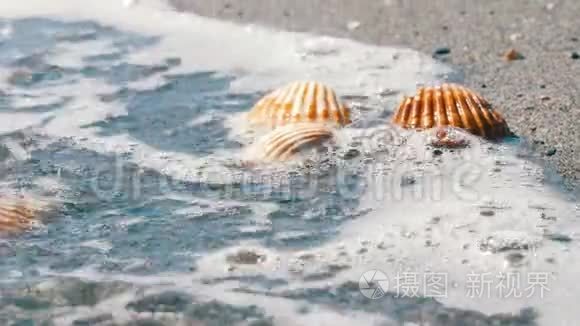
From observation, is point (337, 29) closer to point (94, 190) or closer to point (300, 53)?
point (300, 53)

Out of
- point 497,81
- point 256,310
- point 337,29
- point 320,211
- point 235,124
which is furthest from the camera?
point 337,29

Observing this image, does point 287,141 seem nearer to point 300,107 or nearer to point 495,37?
point 300,107

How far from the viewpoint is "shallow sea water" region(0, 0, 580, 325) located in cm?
281

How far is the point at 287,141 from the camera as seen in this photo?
3.89 m

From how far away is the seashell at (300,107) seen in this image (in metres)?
4.21

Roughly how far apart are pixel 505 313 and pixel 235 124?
74.7 inches

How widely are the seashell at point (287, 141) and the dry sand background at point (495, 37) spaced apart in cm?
92

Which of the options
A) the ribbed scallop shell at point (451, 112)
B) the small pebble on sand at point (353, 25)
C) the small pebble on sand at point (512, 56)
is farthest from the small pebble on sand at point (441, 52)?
the ribbed scallop shell at point (451, 112)

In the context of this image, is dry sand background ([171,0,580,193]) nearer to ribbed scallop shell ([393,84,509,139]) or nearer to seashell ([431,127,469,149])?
ribbed scallop shell ([393,84,509,139])

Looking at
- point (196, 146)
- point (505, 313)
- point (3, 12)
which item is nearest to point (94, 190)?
point (196, 146)

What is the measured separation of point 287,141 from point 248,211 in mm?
537

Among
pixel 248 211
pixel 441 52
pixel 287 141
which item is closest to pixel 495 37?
pixel 441 52

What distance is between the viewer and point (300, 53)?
17.7ft

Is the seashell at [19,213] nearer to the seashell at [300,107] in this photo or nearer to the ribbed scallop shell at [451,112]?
the seashell at [300,107]
